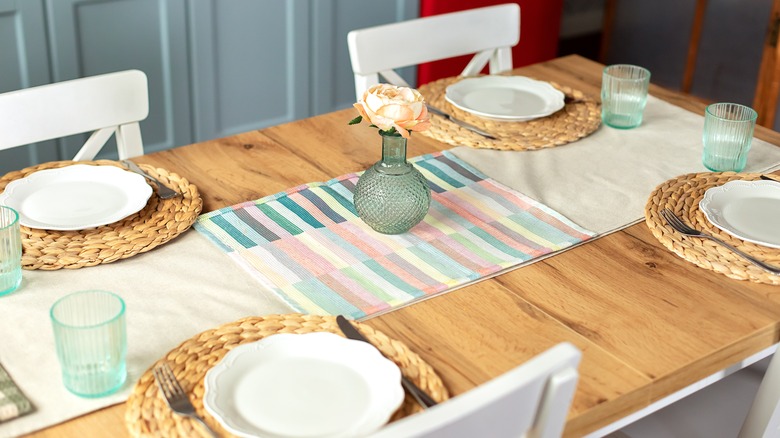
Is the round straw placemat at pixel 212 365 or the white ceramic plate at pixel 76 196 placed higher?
the white ceramic plate at pixel 76 196

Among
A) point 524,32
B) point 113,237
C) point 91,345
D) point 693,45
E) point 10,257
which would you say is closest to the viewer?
point 91,345

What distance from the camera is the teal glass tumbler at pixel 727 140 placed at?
5.32 ft

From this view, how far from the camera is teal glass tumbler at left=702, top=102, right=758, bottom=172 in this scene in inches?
63.9

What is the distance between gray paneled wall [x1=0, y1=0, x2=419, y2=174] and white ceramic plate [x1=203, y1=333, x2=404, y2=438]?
5.89 feet

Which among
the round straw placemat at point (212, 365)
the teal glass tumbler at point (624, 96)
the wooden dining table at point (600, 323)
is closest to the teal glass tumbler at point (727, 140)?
the teal glass tumbler at point (624, 96)

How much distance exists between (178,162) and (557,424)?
3.07 feet

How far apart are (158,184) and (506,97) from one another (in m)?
0.76

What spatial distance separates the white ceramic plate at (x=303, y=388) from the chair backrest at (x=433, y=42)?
1041 mm

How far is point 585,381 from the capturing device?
1.11 metres

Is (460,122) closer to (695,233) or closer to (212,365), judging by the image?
(695,233)

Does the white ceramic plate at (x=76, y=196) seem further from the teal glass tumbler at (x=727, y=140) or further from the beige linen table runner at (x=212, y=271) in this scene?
the teal glass tumbler at (x=727, y=140)

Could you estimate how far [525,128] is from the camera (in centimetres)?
179

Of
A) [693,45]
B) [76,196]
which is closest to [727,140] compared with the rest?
[76,196]

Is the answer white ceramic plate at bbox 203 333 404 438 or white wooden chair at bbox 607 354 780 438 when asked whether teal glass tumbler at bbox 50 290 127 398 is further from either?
white wooden chair at bbox 607 354 780 438
